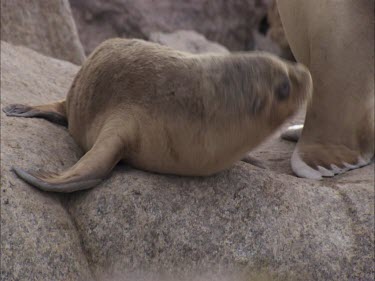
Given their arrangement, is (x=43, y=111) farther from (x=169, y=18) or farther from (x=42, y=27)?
(x=169, y=18)

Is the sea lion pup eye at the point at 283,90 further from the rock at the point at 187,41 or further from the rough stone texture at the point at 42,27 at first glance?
the rock at the point at 187,41

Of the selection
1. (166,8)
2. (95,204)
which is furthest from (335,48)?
(166,8)

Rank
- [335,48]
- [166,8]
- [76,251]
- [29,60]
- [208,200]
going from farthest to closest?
[166,8], [29,60], [335,48], [208,200], [76,251]

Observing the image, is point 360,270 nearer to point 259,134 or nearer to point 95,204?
point 259,134

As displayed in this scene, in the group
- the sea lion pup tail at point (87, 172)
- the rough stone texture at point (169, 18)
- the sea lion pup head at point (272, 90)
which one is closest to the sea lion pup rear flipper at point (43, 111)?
the sea lion pup tail at point (87, 172)

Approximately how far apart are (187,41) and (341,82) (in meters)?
5.32

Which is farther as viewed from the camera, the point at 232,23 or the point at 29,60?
the point at 232,23

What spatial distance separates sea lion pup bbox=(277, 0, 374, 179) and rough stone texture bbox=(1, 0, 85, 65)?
213 cm

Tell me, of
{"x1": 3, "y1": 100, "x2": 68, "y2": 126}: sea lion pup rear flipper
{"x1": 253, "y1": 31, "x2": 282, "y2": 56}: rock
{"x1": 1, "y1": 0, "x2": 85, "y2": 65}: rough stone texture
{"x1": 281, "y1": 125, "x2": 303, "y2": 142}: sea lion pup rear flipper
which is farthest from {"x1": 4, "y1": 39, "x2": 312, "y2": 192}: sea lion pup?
{"x1": 253, "y1": 31, "x2": 282, "y2": 56}: rock

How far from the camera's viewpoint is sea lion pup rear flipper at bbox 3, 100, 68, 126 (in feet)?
12.7

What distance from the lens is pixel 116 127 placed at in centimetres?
337

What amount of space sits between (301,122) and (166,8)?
17.0 ft

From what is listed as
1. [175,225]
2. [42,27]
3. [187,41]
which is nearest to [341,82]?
[175,225]

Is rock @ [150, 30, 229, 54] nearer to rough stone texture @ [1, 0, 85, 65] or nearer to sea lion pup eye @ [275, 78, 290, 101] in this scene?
rough stone texture @ [1, 0, 85, 65]
